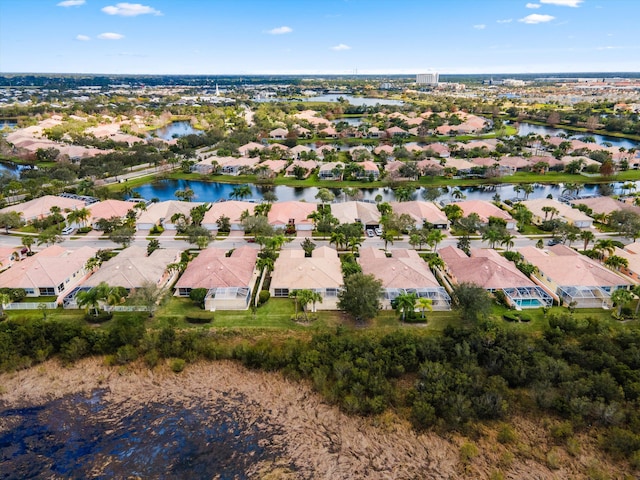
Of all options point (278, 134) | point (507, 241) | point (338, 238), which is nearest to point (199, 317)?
point (338, 238)

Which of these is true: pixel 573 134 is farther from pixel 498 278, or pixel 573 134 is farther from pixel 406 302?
pixel 406 302

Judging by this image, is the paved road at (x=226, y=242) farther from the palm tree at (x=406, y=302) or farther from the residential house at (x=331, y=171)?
the residential house at (x=331, y=171)

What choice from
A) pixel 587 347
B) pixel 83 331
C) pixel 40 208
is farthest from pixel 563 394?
pixel 40 208

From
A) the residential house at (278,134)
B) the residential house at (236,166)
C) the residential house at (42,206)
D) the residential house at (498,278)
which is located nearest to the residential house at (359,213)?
the residential house at (498,278)

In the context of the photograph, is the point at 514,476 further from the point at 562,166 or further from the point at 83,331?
the point at 562,166

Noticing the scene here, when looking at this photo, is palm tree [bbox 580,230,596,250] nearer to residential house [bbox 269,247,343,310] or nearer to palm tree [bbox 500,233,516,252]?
palm tree [bbox 500,233,516,252]

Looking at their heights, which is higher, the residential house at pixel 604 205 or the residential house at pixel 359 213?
the residential house at pixel 604 205
